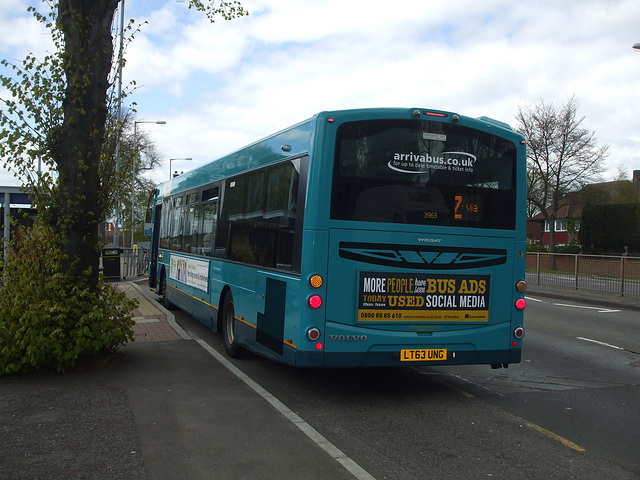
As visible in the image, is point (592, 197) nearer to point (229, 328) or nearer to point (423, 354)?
point (229, 328)

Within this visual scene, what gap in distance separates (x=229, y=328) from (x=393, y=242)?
3.49 m

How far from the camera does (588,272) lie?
840 inches

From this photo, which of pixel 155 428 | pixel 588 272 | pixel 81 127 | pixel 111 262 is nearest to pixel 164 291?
pixel 81 127

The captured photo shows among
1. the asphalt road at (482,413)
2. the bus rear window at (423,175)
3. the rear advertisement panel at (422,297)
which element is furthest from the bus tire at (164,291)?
the bus rear window at (423,175)

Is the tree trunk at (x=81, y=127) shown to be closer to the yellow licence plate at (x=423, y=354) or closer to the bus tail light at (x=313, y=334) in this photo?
the bus tail light at (x=313, y=334)

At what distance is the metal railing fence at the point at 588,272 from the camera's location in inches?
776

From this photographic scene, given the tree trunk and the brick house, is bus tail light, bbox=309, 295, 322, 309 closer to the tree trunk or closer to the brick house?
the tree trunk

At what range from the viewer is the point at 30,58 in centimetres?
729

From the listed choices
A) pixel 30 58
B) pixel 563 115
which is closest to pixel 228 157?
pixel 30 58

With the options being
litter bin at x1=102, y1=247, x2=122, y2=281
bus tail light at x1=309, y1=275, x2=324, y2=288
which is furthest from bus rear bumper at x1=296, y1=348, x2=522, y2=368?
litter bin at x1=102, y1=247, x2=122, y2=281

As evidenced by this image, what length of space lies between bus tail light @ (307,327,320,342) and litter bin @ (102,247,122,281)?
18966 mm

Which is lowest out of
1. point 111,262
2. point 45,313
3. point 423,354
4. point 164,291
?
point 164,291

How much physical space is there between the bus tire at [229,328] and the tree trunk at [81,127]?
2059 millimetres

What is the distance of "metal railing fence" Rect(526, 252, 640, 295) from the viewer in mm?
19719
